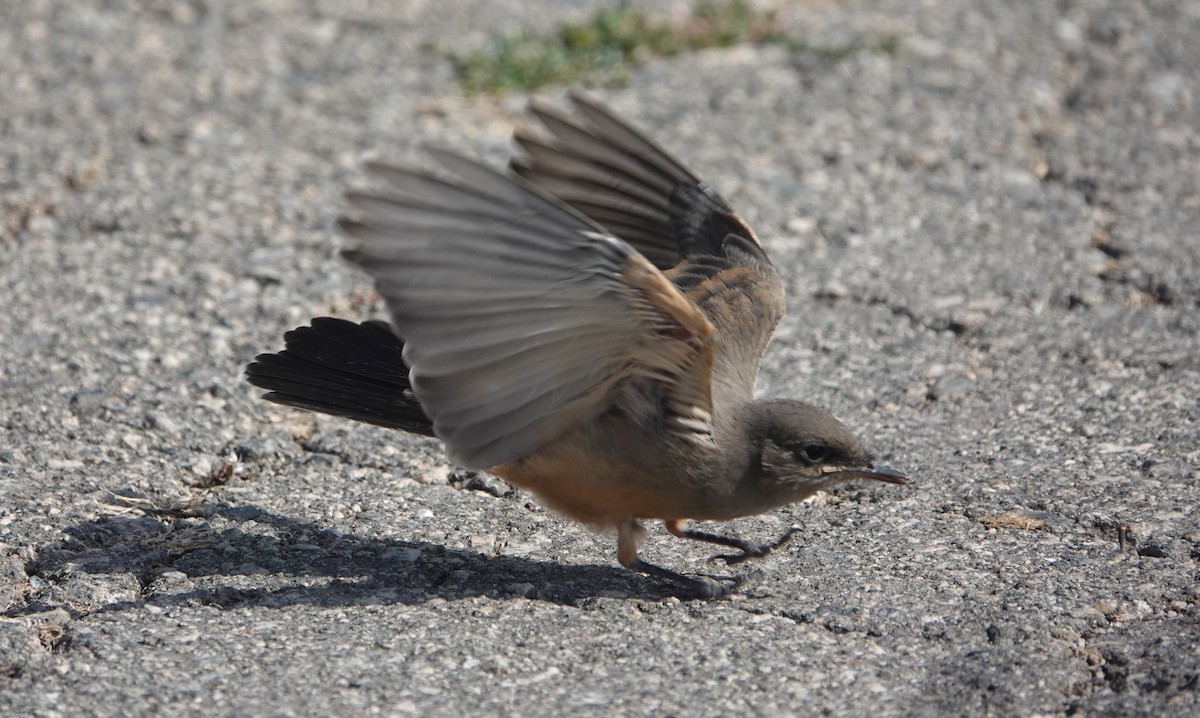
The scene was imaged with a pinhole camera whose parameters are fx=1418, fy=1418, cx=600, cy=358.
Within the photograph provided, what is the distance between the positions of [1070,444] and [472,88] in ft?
13.0

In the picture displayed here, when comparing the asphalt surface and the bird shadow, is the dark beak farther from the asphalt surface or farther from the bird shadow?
the bird shadow

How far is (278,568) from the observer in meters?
4.28

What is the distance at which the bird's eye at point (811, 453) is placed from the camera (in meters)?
4.45

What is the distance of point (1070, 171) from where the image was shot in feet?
23.3

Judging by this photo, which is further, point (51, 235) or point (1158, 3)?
point (1158, 3)

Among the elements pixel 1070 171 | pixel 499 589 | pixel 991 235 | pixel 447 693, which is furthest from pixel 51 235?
pixel 1070 171

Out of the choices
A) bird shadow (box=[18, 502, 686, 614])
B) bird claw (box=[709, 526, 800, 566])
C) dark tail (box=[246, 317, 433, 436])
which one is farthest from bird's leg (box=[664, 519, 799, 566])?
dark tail (box=[246, 317, 433, 436])

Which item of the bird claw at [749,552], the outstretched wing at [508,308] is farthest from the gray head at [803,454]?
the outstretched wing at [508,308]

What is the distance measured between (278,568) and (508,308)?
1143 millimetres

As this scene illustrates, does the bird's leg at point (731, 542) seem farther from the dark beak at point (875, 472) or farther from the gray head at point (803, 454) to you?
the dark beak at point (875, 472)

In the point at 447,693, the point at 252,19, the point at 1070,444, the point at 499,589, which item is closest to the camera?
the point at 447,693

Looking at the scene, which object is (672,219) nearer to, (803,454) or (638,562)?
(803,454)

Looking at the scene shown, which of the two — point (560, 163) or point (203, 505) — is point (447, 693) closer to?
point (203, 505)

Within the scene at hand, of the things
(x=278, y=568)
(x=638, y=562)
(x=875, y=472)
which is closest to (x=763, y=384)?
(x=875, y=472)
